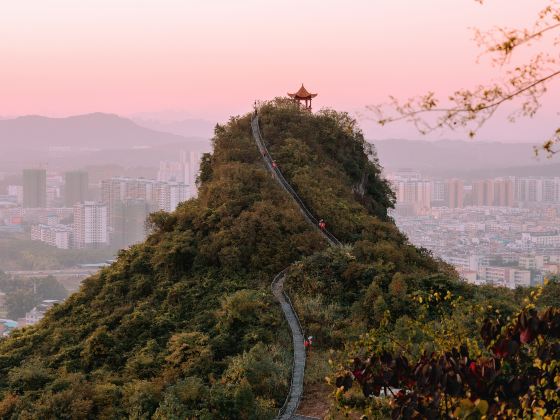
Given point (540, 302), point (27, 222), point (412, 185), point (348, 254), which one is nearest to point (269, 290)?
point (348, 254)

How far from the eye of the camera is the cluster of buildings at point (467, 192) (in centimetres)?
8088

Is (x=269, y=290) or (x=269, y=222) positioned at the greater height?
(x=269, y=222)

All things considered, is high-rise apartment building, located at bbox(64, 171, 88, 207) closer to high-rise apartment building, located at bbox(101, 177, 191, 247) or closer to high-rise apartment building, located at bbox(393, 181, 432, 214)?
high-rise apartment building, located at bbox(101, 177, 191, 247)

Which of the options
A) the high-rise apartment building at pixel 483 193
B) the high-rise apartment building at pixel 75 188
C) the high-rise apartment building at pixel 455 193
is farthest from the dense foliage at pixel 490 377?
the high-rise apartment building at pixel 75 188

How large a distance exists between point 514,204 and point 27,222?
108 metres

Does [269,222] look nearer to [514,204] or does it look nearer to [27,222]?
[514,204]

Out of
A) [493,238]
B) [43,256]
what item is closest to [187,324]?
[493,238]

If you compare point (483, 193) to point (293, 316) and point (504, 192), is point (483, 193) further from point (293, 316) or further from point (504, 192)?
point (293, 316)

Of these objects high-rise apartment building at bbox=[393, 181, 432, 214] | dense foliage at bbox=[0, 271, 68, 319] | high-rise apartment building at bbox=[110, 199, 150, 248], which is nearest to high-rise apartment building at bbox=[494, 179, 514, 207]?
high-rise apartment building at bbox=[393, 181, 432, 214]

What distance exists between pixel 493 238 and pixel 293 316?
181 feet

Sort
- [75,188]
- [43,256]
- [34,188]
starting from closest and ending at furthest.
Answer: [43,256] → [34,188] → [75,188]

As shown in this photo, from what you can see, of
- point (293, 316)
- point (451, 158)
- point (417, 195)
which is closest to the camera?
point (293, 316)

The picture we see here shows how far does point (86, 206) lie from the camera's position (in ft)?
449

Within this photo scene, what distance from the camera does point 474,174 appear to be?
330 feet
